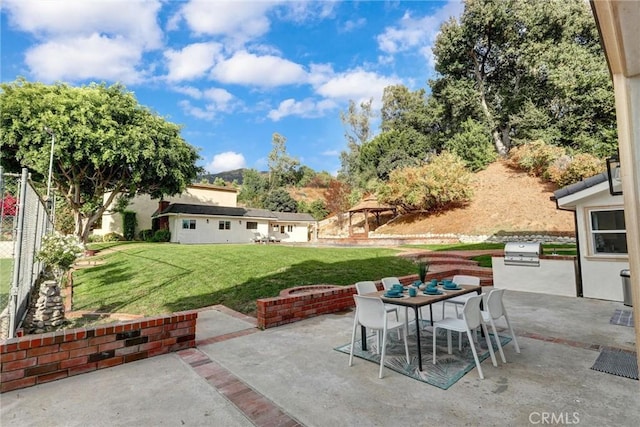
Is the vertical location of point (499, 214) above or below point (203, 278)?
above

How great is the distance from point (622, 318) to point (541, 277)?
2.60 meters

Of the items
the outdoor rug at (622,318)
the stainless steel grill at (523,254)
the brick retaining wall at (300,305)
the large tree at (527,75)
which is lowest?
the outdoor rug at (622,318)

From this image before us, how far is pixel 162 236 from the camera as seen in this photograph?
2359cm

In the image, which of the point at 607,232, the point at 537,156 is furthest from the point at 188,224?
the point at 537,156

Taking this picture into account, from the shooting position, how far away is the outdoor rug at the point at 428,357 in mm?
3186

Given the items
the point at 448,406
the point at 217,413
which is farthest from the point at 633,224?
the point at 217,413

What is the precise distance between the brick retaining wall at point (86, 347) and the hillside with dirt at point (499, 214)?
69.2ft

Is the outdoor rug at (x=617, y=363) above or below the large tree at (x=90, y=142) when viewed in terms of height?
below

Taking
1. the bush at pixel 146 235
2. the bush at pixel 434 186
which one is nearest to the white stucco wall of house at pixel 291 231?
the bush at pixel 434 186

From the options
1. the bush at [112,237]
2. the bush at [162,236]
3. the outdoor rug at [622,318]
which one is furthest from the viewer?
the bush at [112,237]

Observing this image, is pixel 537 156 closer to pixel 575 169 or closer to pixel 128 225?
pixel 575 169

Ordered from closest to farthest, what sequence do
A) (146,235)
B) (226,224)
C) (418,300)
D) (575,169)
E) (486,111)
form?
1. (418,300)
2. (575,169)
3. (146,235)
4. (226,224)
5. (486,111)

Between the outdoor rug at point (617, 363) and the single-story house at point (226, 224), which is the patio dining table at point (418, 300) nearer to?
the outdoor rug at point (617, 363)

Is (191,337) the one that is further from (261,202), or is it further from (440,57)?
(261,202)
